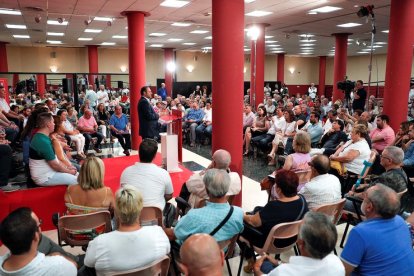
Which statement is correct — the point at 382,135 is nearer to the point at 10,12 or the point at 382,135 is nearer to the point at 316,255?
the point at 316,255

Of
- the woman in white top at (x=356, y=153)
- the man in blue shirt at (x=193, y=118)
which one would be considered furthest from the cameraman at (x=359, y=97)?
the woman in white top at (x=356, y=153)

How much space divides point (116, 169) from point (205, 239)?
503 cm

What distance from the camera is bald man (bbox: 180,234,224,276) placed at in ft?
4.71

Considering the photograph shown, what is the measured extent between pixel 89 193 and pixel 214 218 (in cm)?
119

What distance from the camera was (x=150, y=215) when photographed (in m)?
2.82

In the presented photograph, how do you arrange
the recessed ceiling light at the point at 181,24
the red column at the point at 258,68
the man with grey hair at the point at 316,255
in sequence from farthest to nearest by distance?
the red column at the point at 258,68 → the recessed ceiling light at the point at 181,24 → the man with grey hair at the point at 316,255

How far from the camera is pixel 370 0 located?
761cm

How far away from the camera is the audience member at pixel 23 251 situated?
5.46 ft

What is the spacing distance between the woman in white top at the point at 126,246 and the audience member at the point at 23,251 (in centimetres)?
22

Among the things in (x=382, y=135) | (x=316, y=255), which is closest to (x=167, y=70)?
(x=382, y=135)

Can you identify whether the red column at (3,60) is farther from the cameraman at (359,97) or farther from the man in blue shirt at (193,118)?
the cameraman at (359,97)

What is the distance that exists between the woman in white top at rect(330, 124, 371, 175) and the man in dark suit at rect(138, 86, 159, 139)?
11.5 ft

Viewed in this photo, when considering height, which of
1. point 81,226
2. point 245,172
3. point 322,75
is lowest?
point 245,172

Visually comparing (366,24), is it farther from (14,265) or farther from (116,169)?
(14,265)
